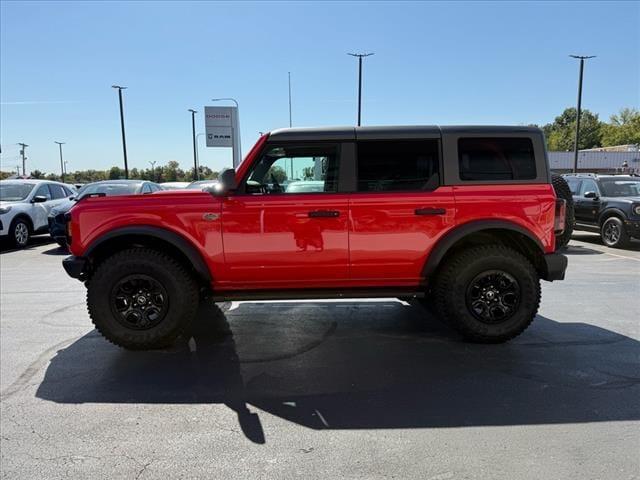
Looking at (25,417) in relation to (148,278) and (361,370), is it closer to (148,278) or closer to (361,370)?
(148,278)

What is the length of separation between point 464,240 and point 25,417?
146 inches

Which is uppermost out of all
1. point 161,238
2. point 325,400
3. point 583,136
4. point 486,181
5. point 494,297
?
point 583,136

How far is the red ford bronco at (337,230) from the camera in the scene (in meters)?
4.08

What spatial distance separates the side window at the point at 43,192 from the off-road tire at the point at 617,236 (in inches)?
560

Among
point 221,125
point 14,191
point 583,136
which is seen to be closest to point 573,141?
point 583,136

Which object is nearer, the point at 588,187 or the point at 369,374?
the point at 369,374

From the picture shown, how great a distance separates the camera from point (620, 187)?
37.8 ft

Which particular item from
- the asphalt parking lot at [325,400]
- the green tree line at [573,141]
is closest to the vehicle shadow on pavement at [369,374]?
the asphalt parking lot at [325,400]

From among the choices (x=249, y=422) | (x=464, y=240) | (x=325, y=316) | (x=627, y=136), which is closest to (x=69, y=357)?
(x=249, y=422)

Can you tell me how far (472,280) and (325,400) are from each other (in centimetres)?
180

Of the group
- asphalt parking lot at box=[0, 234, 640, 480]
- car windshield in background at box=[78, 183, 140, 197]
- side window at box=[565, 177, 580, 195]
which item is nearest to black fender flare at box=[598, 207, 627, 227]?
side window at box=[565, 177, 580, 195]

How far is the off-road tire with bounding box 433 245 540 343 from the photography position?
4195 mm

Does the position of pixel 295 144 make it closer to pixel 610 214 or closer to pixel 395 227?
pixel 395 227

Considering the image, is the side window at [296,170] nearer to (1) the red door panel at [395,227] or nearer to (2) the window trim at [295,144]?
(2) the window trim at [295,144]
